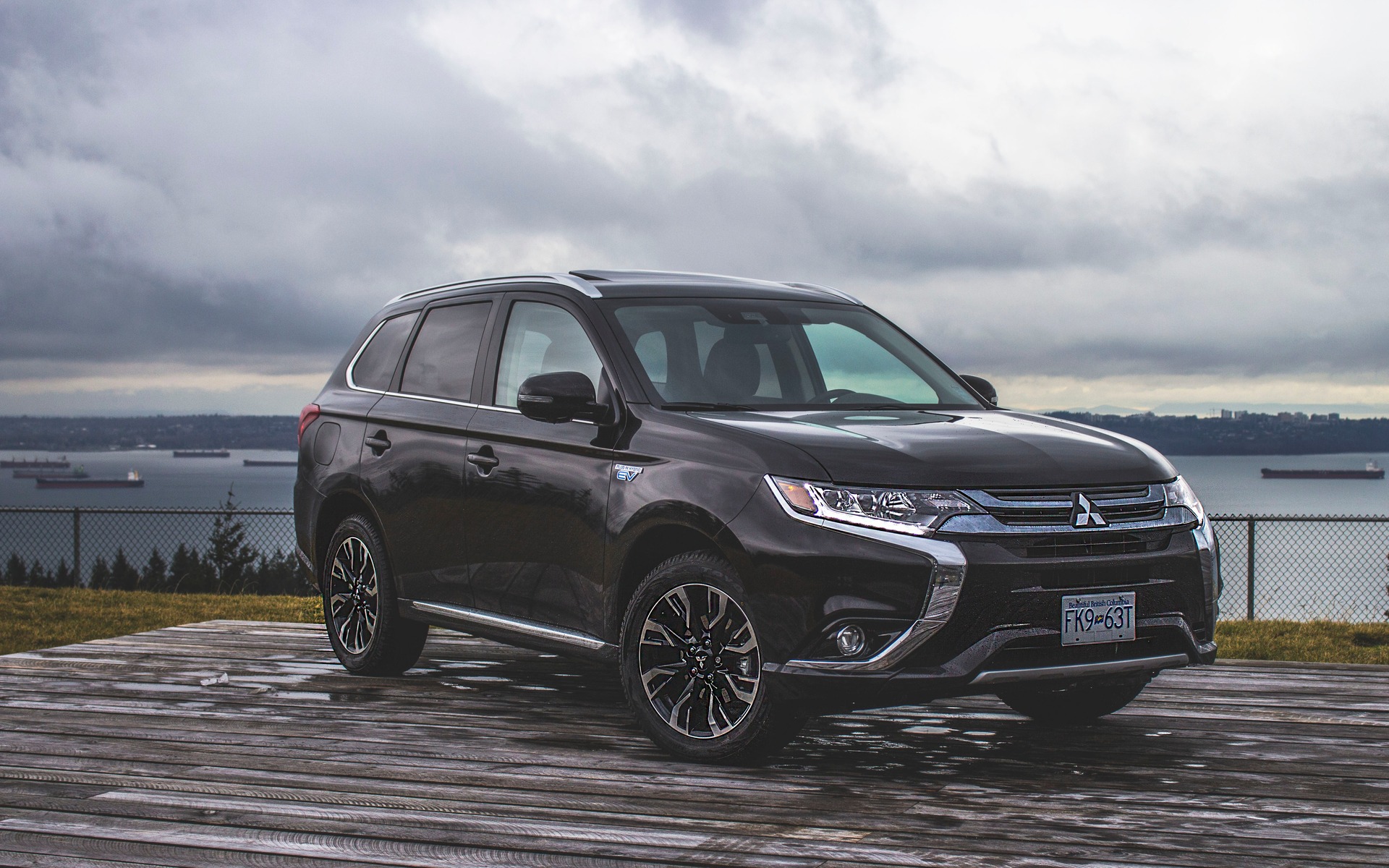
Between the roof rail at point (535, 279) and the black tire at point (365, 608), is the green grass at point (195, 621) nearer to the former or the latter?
the black tire at point (365, 608)

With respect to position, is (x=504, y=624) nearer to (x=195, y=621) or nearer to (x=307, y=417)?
(x=307, y=417)

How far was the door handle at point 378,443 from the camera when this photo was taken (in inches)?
286

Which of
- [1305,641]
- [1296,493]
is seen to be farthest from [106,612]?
[1296,493]

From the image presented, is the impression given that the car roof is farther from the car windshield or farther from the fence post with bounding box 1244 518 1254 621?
the fence post with bounding box 1244 518 1254 621

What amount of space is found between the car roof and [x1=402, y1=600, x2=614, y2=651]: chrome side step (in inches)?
58.6

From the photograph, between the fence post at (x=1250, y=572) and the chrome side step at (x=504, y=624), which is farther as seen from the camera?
the fence post at (x=1250, y=572)

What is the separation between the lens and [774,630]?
16.1 feet

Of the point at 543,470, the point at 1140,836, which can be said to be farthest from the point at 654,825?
the point at 543,470

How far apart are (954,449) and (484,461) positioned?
2.37 metres

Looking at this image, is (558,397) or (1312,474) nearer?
(558,397)

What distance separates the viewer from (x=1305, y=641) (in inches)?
488

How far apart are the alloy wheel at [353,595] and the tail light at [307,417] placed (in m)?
0.83

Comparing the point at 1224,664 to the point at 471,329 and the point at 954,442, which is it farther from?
the point at 471,329

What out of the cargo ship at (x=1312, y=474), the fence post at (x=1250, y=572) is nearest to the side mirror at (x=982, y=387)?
the fence post at (x=1250, y=572)
